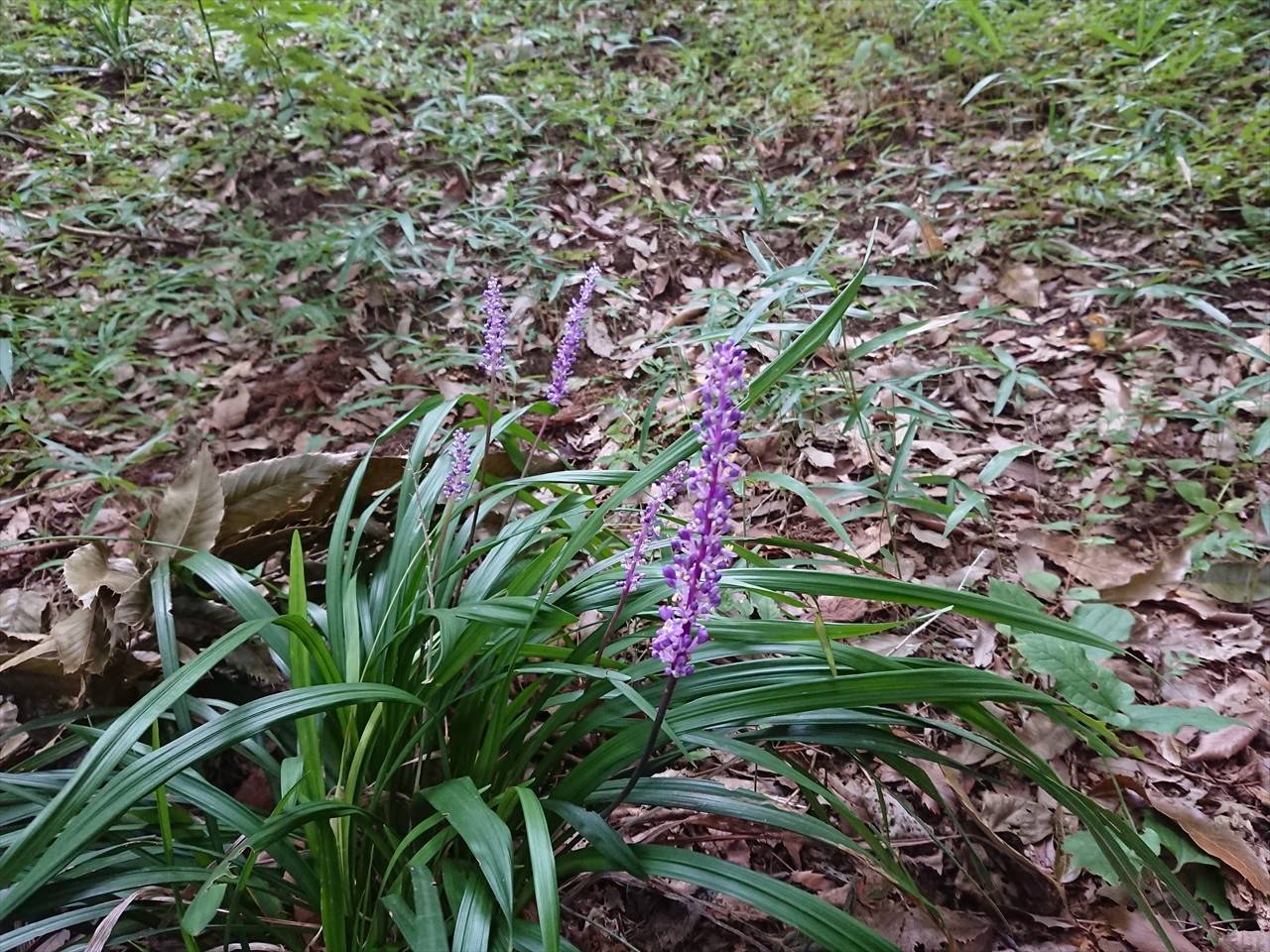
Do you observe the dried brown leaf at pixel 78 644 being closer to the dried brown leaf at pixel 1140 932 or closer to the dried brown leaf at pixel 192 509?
the dried brown leaf at pixel 192 509

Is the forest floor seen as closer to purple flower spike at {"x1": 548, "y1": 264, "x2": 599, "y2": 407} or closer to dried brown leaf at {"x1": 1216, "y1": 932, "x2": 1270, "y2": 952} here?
dried brown leaf at {"x1": 1216, "y1": 932, "x2": 1270, "y2": 952}

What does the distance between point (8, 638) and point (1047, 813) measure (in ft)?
7.54

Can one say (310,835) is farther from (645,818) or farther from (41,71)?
(41,71)

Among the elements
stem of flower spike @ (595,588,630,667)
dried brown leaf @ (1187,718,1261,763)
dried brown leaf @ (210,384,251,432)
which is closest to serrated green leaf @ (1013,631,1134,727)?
dried brown leaf @ (1187,718,1261,763)

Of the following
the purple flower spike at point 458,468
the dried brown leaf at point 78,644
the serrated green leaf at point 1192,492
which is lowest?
the serrated green leaf at point 1192,492

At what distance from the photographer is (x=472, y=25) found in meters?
5.27

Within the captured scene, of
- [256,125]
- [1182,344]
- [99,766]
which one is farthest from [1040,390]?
[256,125]

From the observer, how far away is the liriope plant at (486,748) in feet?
3.70

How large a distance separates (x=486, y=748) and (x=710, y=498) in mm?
769

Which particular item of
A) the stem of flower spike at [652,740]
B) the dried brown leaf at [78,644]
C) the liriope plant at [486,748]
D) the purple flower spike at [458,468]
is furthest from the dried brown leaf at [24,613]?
the stem of flower spike at [652,740]

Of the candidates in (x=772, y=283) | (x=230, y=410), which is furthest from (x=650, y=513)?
(x=230, y=410)

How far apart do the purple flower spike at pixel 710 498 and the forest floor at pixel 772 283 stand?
75cm

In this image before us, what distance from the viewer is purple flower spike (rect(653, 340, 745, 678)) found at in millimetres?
916

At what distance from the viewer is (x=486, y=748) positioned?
4.66 ft
